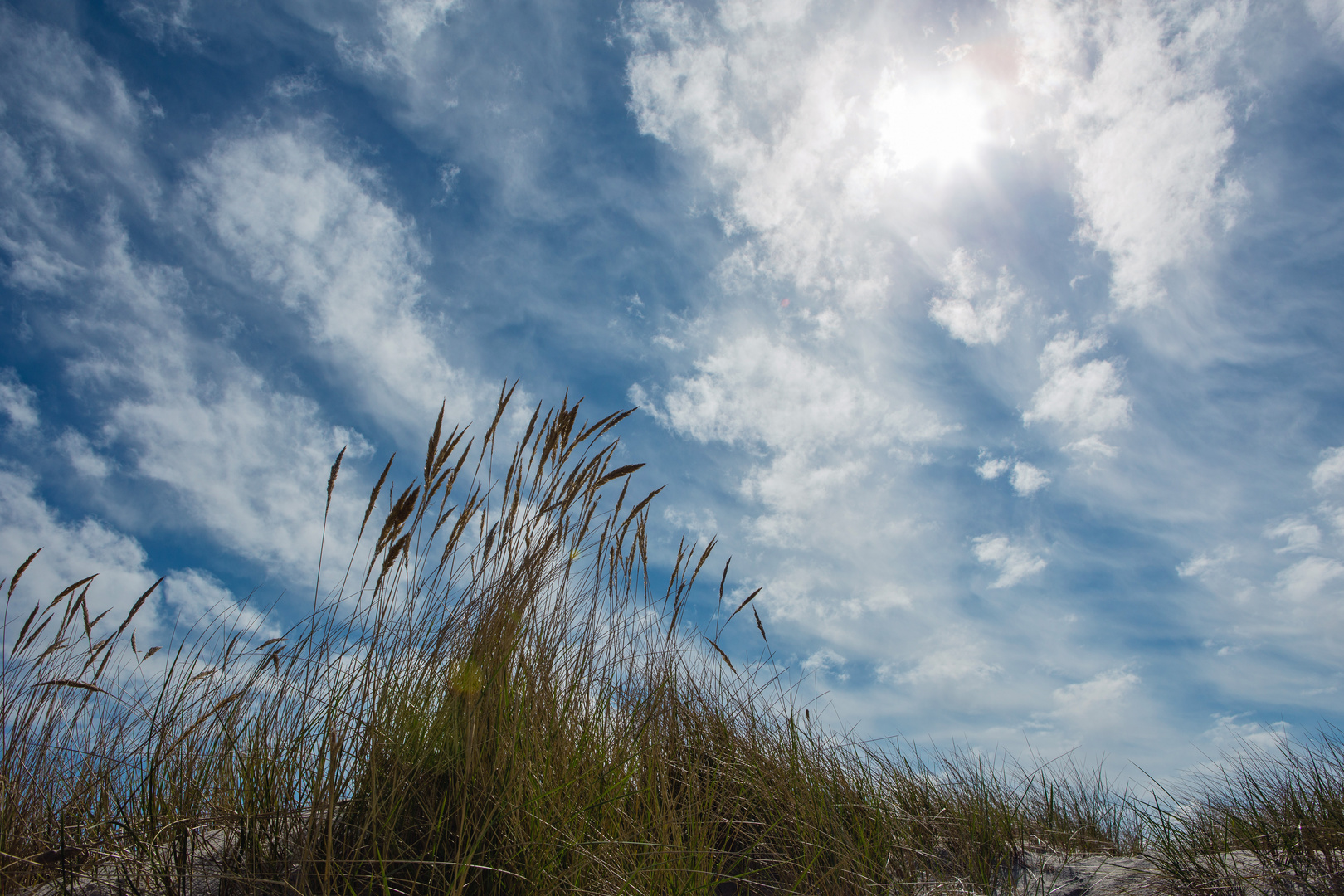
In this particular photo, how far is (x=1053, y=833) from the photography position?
2.86 meters

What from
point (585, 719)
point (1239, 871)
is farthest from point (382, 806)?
point (1239, 871)

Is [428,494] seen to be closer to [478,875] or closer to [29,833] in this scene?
[478,875]

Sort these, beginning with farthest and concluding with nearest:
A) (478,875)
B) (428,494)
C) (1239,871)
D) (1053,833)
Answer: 1. (1053,833)
2. (428,494)
3. (1239,871)
4. (478,875)

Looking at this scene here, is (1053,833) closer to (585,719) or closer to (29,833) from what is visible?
(585,719)

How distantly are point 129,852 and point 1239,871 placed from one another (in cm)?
317

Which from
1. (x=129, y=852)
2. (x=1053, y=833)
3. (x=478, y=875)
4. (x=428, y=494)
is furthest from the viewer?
(x=1053, y=833)

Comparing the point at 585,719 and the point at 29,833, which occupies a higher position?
the point at 585,719

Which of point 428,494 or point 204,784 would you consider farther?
point 428,494

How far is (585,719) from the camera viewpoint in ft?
7.64

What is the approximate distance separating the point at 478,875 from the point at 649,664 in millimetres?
1264

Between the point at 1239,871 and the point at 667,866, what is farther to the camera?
the point at 1239,871

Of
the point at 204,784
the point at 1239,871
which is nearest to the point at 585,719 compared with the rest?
the point at 204,784

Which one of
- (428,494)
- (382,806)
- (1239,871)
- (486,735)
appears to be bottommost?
(1239,871)

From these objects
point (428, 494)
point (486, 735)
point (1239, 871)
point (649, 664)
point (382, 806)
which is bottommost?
point (1239, 871)
